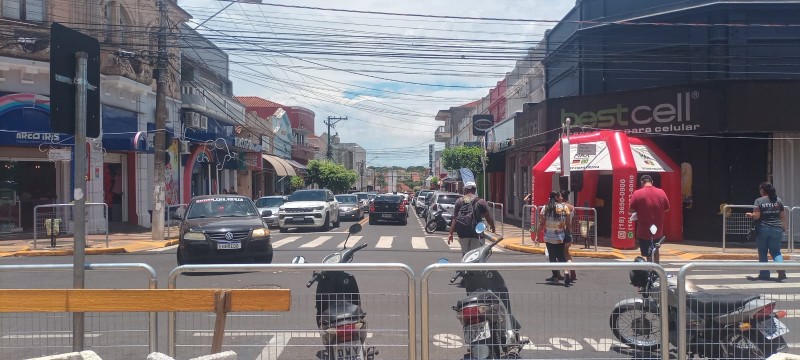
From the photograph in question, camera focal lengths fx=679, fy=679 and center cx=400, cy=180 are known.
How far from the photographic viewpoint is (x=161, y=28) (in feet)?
66.7

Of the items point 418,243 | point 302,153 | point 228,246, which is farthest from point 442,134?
point 228,246

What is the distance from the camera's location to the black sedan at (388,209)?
30.5 meters

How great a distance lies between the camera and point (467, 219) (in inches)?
451

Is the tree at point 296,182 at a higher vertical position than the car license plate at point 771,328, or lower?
higher

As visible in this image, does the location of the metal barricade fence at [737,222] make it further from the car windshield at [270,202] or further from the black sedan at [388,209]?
the car windshield at [270,202]

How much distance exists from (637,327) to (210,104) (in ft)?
111

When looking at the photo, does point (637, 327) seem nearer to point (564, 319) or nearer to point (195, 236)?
point (564, 319)

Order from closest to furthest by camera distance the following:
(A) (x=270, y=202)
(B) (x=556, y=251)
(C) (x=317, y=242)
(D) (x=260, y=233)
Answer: (B) (x=556, y=251), (D) (x=260, y=233), (C) (x=317, y=242), (A) (x=270, y=202)

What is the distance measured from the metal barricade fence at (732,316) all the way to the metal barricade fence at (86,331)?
4.12 meters

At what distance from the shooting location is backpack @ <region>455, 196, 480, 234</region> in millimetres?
11461

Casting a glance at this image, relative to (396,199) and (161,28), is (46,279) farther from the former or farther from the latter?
(396,199)

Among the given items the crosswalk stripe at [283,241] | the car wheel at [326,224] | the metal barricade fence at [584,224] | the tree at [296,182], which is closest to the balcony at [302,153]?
the tree at [296,182]

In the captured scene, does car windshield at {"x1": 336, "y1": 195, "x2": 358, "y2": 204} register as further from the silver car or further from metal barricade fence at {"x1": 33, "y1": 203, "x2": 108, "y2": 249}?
metal barricade fence at {"x1": 33, "y1": 203, "x2": 108, "y2": 249}

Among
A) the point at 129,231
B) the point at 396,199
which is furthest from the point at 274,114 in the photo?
the point at 129,231
